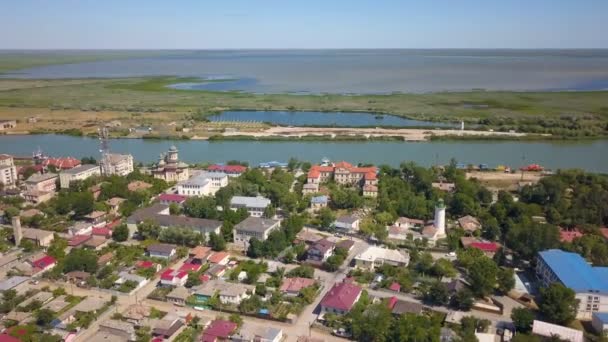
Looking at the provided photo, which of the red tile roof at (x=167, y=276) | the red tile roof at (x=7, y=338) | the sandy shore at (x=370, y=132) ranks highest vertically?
the sandy shore at (x=370, y=132)

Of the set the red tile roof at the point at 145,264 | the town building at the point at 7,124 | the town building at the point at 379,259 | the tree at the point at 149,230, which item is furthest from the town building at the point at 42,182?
the town building at the point at 7,124

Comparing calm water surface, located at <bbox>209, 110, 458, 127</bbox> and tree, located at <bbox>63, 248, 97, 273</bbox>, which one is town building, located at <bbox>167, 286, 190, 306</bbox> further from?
calm water surface, located at <bbox>209, 110, 458, 127</bbox>

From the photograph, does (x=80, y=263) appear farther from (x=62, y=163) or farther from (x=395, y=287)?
(x=62, y=163)

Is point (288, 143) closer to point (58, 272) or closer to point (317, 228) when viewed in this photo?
point (317, 228)

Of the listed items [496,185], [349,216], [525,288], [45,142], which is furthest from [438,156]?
[45,142]

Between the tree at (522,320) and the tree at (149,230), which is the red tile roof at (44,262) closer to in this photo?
the tree at (149,230)
